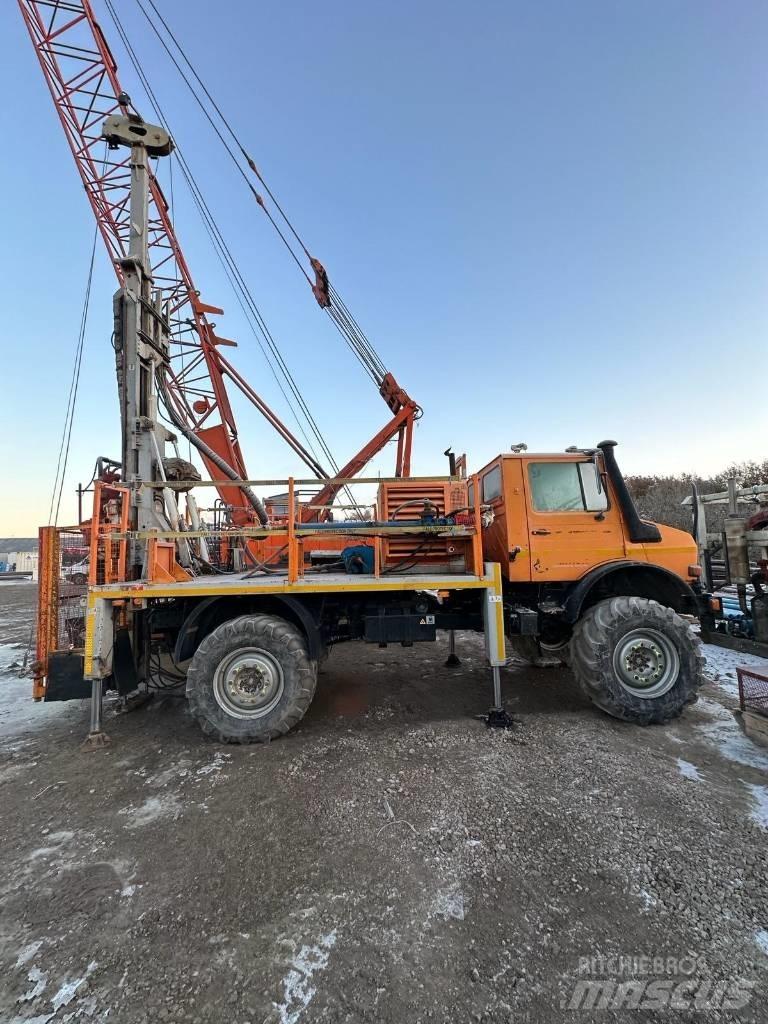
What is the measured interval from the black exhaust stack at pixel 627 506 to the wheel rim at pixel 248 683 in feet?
13.9

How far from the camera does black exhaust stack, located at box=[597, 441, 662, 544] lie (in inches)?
192

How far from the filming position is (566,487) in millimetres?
5090

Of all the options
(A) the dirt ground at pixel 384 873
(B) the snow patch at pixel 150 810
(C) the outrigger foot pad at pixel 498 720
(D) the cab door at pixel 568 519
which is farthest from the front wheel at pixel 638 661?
(B) the snow patch at pixel 150 810

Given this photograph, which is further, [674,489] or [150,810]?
[674,489]

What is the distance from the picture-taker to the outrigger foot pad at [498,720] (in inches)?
176

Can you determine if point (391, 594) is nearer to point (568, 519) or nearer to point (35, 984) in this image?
point (568, 519)

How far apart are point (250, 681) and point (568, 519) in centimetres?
394

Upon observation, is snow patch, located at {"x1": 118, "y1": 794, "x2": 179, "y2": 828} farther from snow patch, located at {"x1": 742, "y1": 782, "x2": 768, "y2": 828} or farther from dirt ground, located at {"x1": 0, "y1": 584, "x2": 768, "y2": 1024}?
snow patch, located at {"x1": 742, "y1": 782, "x2": 768, "y2": 828}

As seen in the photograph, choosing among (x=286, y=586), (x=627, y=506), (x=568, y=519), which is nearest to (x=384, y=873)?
(x=286, y=586)

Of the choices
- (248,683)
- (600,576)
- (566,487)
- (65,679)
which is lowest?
(248,683)

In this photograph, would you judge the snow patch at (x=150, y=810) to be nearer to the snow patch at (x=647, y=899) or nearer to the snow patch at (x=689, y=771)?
the snow patch at (x=647, y=899)

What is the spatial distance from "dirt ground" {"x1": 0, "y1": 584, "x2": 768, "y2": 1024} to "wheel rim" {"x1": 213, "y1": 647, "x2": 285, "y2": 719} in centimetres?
Result: 38

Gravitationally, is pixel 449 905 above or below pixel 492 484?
below

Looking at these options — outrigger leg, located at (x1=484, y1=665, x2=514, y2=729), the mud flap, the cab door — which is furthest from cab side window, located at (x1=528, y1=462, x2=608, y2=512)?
the mud flap
